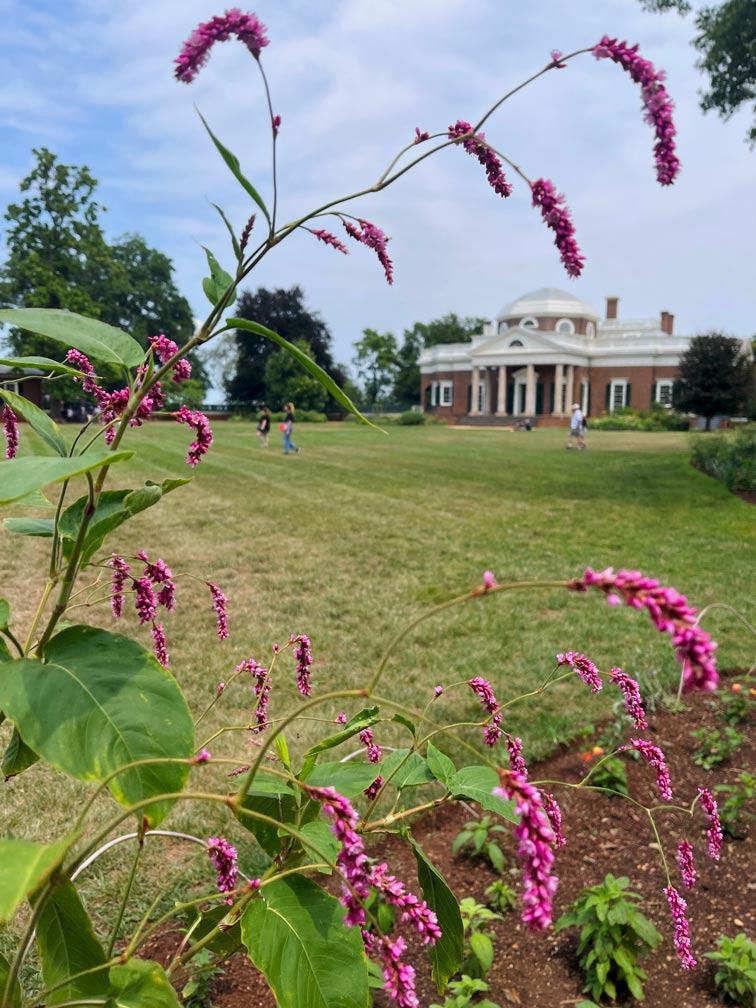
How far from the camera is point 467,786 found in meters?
1.40

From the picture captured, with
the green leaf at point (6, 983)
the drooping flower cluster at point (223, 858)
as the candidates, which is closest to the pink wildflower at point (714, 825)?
the drooping flower cluster at point (223, 858)

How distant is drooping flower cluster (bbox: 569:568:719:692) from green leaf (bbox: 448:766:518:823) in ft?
2.56

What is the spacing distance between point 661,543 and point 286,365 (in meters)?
42.8

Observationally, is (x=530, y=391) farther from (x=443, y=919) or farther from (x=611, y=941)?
(x=443, y=919)

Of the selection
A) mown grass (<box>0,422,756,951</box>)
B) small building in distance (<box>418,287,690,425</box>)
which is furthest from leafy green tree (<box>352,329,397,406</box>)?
mown grass (<box>0,422,756,951</box>)

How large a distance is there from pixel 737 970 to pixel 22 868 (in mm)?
2260

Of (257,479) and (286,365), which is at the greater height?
(286,365)

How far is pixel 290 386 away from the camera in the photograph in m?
49.2

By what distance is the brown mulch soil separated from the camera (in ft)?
7.39

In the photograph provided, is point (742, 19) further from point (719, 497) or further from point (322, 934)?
point (322, 934)

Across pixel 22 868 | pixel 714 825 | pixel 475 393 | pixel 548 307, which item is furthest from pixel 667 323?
pixel 22 868

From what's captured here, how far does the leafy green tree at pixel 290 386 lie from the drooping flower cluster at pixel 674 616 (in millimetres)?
48646

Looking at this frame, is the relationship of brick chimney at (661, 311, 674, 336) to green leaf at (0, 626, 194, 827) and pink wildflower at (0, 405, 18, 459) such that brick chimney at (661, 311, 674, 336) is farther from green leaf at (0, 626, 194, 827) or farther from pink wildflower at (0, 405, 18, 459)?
green leaf at (0, 626, 194, 827)

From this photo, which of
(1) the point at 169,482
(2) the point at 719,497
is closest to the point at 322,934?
(1) the point at 169,482
